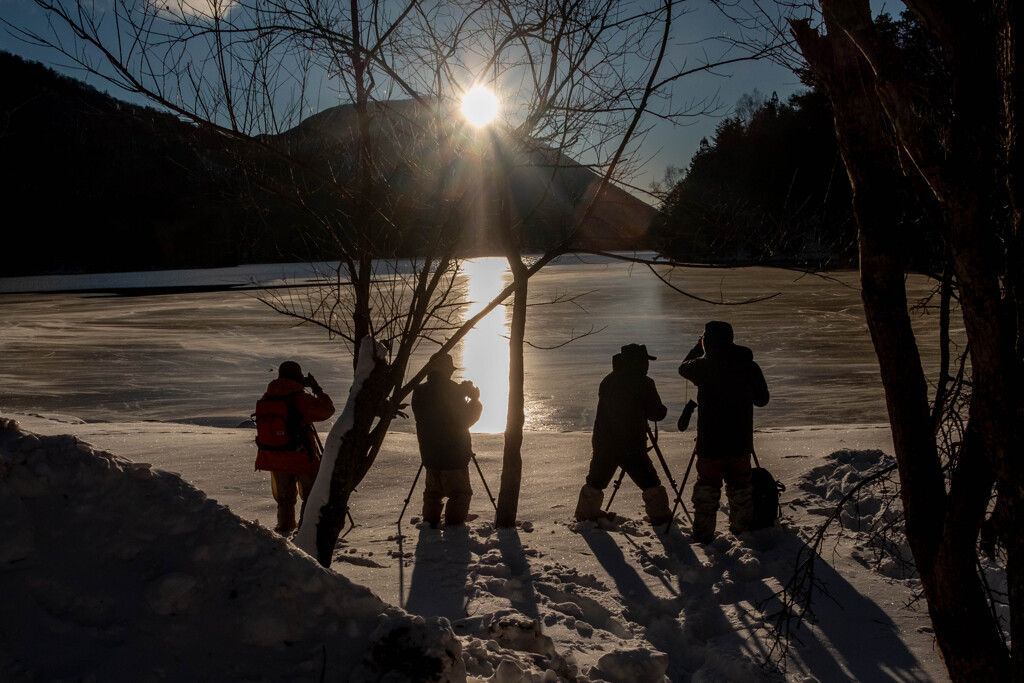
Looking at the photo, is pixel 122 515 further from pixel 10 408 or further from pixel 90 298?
pixel 90 298

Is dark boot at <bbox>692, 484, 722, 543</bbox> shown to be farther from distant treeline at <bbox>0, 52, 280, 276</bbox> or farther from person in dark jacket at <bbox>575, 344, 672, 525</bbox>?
distant treeline at <bbox>0, 52, 280, 276</bbox>

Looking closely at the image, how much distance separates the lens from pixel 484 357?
18562mm

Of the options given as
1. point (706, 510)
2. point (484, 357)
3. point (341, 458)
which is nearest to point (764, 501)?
point (706, 510)

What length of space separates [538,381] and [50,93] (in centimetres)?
1147

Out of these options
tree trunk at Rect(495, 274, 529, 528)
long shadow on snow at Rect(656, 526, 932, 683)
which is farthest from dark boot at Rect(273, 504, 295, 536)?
long shadow on snow at Rect(656, 526, 932, 683)

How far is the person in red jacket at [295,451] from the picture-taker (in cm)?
550

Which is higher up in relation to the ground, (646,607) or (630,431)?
(630,431)

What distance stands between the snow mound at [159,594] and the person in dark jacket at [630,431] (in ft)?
11.0

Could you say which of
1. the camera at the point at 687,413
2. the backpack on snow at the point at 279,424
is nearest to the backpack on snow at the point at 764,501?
the camera at the point at 687,413

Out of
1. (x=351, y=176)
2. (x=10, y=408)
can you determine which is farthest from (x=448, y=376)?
(x=10, y=408)

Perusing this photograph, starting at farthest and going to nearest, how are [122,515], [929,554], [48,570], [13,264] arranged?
[13,264], [929,554], [122,515], [48,570]

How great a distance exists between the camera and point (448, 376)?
19.2 feet

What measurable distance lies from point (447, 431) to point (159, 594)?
348 centimetres

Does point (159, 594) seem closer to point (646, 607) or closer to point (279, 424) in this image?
point (646, 607)
